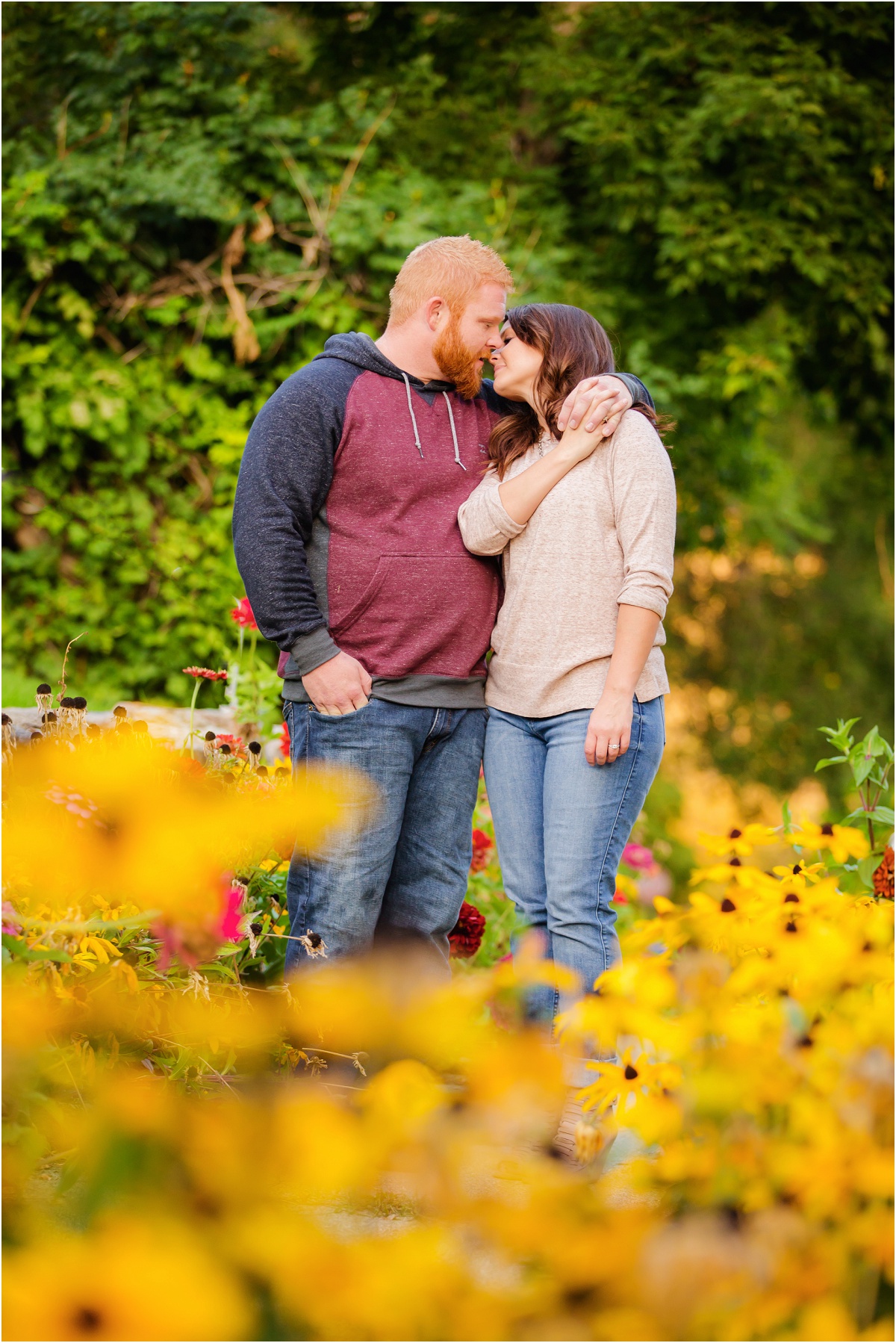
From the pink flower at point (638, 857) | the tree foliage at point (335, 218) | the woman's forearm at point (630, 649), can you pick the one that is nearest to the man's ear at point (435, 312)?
the woman's forearm at point (630, 649)

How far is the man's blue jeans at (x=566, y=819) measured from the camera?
6.66ft

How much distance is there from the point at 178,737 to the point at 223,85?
261 centimetres

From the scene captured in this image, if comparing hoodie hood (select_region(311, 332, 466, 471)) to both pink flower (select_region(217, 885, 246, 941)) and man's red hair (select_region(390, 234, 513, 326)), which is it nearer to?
man's red hair (select_region(390, 234, 513, 326))

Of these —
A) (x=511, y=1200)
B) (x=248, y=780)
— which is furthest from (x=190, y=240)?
(x=511, y=1200)

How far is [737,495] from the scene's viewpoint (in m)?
5.77

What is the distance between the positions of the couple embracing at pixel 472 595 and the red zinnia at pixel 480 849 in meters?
0.75

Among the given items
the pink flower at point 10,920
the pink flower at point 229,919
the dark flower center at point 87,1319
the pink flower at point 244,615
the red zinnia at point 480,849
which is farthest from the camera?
the red zinnia at point 480,849

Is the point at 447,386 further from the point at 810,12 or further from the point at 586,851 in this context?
the point at 810,12

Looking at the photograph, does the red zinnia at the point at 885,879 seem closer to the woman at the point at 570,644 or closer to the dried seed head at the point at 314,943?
the woman at the point at 570,644

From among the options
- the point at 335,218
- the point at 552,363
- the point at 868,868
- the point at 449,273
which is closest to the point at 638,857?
the point at 868,868

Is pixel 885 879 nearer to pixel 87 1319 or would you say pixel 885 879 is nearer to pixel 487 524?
pixel 487 524

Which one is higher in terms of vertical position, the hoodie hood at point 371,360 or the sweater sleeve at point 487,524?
the hoodie hood at point 371,360

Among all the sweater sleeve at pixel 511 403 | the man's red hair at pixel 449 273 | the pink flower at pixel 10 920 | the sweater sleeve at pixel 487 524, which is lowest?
the pink flower at pixel 10 920

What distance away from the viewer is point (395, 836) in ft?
7.04
